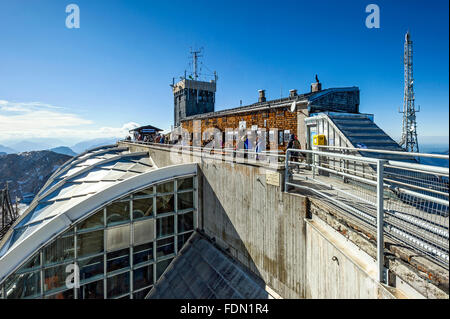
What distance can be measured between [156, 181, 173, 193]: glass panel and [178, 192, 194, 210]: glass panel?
522 millimetres

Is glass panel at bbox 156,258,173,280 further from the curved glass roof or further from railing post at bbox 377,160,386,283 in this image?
railing post at bbox 377,160,386,283

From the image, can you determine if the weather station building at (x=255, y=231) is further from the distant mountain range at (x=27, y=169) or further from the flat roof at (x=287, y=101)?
the distant mountain range at (x=27, y=169)

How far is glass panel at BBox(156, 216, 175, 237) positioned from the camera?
Result: 30.2 feet

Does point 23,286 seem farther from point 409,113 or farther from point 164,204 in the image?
point 409,113

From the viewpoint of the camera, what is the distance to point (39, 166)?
225 feet

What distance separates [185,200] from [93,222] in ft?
11.6

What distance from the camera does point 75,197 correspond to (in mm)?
10883

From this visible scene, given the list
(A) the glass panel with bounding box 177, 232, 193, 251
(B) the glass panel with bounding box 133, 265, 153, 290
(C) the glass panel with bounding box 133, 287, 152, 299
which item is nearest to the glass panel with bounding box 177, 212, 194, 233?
(A) the glass panel with bounding box 177, 232, 193, 251

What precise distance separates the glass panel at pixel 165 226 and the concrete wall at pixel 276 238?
1396 mm

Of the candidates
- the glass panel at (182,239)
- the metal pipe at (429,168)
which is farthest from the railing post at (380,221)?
the glass panel at (182,239)

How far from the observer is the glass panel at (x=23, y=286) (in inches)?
273
